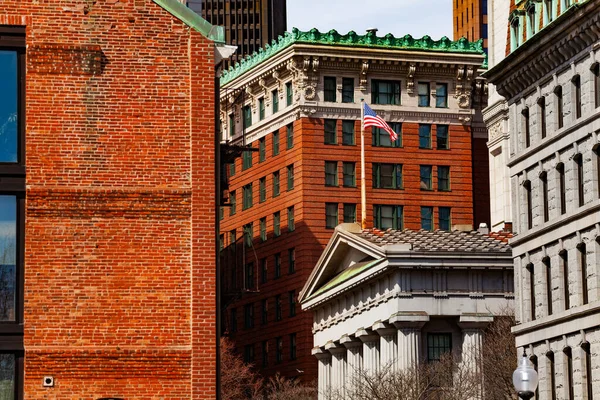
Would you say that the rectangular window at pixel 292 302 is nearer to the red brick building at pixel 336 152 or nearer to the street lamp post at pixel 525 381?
the red brick building at pixel 336 152

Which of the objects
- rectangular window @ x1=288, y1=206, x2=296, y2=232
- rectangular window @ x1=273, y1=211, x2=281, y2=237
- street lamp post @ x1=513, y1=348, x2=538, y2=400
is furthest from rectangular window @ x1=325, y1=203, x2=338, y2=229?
street lamp post @ x1=513, y1=348, x2=538, y2=400

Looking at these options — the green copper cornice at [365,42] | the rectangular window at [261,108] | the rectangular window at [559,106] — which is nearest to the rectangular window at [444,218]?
the green copper cornice at [365,42]

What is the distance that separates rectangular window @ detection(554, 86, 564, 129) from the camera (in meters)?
67.3

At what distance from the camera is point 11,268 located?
1442 inches

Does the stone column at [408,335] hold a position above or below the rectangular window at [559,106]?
below

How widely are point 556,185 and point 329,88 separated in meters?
58.8

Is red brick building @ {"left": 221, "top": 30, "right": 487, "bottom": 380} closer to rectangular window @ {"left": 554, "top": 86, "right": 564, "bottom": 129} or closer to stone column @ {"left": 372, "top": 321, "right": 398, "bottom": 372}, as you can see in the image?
stone column @ {"left": 372, "top": 321, "right": 398, "bottom": 372}

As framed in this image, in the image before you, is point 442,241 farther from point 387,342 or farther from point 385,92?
point 385,92

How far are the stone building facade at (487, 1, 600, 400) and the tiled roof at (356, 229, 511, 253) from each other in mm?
10983

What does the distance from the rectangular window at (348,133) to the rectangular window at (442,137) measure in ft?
21.7

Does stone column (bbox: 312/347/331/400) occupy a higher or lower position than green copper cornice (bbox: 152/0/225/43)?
lower

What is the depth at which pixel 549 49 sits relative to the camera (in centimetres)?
6738

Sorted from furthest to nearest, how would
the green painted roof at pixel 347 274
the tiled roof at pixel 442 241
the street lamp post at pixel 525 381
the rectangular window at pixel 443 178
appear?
1. the rectangular window at pixel 443 178
2. the green painted roof at pixel 347 274
3. the tiled roof at pixel 442 241
4. the street lamp post at pixel 525 381

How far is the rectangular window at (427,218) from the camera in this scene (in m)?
125
